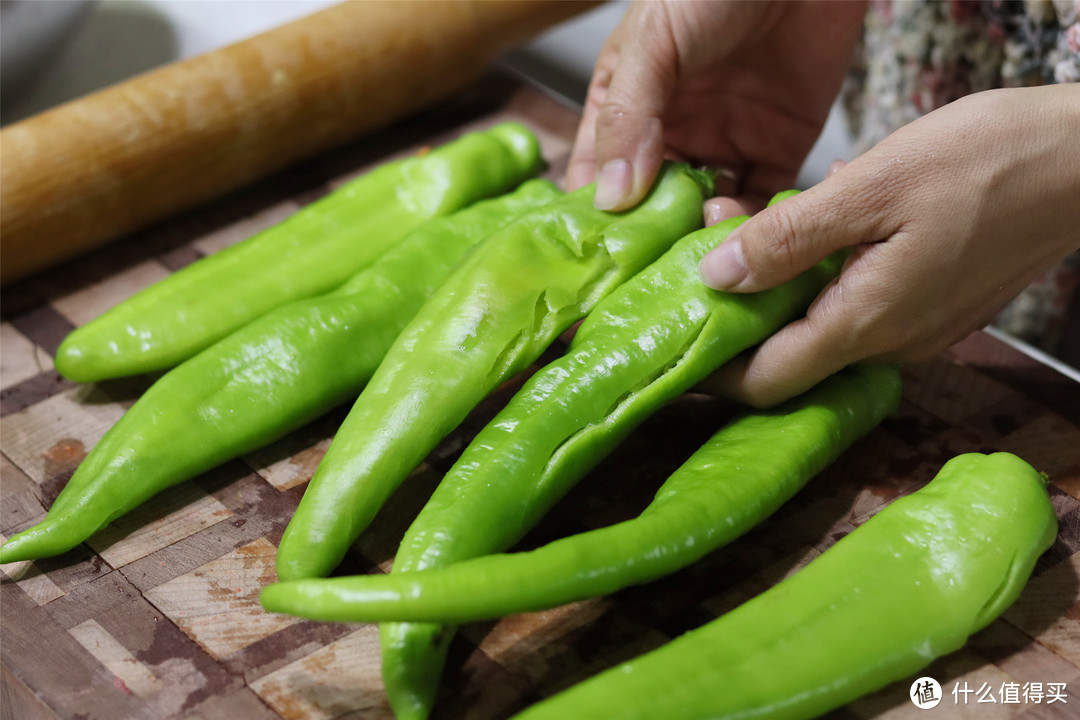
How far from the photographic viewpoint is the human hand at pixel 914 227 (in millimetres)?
1604

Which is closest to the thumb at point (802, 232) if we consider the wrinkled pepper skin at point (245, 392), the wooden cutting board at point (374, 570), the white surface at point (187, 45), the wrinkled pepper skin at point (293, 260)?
the wooden cutting board at point (374, 570)

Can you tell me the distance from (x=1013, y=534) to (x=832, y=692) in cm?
38

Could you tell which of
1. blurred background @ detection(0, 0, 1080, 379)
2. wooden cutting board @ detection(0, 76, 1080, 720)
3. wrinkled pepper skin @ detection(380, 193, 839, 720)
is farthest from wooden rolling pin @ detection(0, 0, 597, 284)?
wrinkled pepper skin @ detection(380, 193, 839, 720)

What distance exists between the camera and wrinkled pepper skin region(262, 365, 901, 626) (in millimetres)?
1258

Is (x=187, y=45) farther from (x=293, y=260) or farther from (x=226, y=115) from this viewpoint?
(x=293, y=260)

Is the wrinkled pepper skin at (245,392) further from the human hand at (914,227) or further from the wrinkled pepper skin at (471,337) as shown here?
the human hand at (914,227)

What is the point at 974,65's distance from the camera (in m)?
2.59

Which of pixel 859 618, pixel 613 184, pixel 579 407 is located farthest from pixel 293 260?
pixel 859 618

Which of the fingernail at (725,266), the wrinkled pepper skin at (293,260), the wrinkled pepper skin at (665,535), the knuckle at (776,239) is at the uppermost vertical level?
the knuckle at (776,239)

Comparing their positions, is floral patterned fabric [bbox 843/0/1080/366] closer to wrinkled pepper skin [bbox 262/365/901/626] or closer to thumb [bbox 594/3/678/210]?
thumb [bbox 594/3/678/210]

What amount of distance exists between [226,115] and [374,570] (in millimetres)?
1337

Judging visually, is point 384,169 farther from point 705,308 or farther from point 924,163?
point 924,163

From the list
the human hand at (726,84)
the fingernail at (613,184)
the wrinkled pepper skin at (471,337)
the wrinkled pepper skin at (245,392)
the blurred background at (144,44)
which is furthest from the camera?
the blurred background at (144,44)

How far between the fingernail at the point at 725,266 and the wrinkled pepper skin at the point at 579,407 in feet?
0.11
